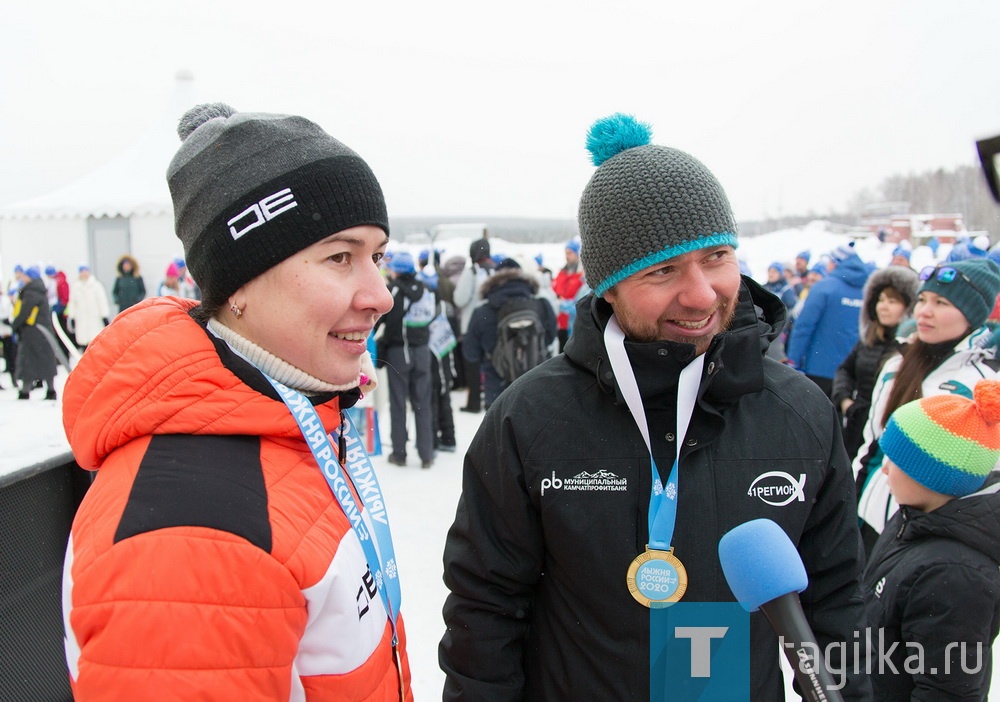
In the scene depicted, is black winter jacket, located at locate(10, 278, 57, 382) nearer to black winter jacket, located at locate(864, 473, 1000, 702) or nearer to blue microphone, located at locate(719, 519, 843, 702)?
black winter jacket, located at locate(864, 473, 1000, 702)

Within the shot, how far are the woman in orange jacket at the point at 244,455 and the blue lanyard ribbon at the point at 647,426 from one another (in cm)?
57

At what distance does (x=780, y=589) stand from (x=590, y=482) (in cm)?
71

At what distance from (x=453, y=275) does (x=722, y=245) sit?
30.0ft

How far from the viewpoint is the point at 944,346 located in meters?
3.27

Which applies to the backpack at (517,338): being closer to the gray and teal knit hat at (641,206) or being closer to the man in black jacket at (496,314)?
the man in black jacket at (496,314)

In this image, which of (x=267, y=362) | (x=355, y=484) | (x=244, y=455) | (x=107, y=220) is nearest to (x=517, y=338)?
(x=355, y=484)

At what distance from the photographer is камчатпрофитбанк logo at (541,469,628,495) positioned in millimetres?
1622

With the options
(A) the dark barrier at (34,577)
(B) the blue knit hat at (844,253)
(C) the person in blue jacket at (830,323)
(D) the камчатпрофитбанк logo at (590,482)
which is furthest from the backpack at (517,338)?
(D) the камчатпрофитбанк logo at (590,482)

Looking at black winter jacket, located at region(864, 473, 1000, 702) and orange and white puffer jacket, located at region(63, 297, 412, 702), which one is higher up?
orange and white puffer jacket, located at region(63, 297, 412, 702)

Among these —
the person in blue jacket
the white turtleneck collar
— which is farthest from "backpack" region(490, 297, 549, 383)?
the white turtleneck collar

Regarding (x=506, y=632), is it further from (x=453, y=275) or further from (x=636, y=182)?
(x=453, y=275)

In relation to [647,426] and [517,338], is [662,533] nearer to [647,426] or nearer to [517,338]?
[647,426]

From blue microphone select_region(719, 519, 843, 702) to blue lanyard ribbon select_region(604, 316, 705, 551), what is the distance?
48 centimetres

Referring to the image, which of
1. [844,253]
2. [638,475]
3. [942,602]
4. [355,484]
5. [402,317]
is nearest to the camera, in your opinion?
[355,484]
